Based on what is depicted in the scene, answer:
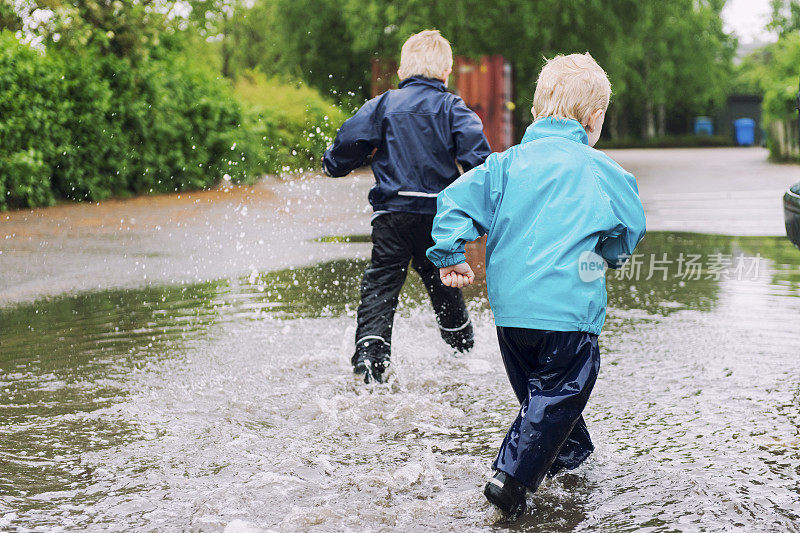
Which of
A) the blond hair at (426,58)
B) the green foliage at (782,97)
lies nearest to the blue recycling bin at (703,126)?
the green foliage at (782,97)

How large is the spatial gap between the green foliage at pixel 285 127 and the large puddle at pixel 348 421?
500 inches

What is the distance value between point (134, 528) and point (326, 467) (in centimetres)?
79

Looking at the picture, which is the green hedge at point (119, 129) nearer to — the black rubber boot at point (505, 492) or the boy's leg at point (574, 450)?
the boy's leg at point (574, 450)

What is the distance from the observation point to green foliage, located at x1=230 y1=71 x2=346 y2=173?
64.6 ft

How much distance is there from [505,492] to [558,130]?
3.99ft

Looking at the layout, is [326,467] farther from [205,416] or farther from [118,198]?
[118,198]

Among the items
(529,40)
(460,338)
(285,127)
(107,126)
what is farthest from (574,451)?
(529,40)

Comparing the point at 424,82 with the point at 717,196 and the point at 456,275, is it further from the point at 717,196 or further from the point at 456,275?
the point at 717,196

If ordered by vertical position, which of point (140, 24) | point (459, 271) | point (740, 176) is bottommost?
point (740, 176)

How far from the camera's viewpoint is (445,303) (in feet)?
17.1

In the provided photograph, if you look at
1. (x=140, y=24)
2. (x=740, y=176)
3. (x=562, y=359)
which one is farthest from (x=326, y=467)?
(x=740, y=176)

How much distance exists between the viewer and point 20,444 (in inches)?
156

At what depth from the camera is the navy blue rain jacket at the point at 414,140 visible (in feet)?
15.7

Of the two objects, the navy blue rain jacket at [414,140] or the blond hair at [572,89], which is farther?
the navy blue rain jacket at [414,140]
